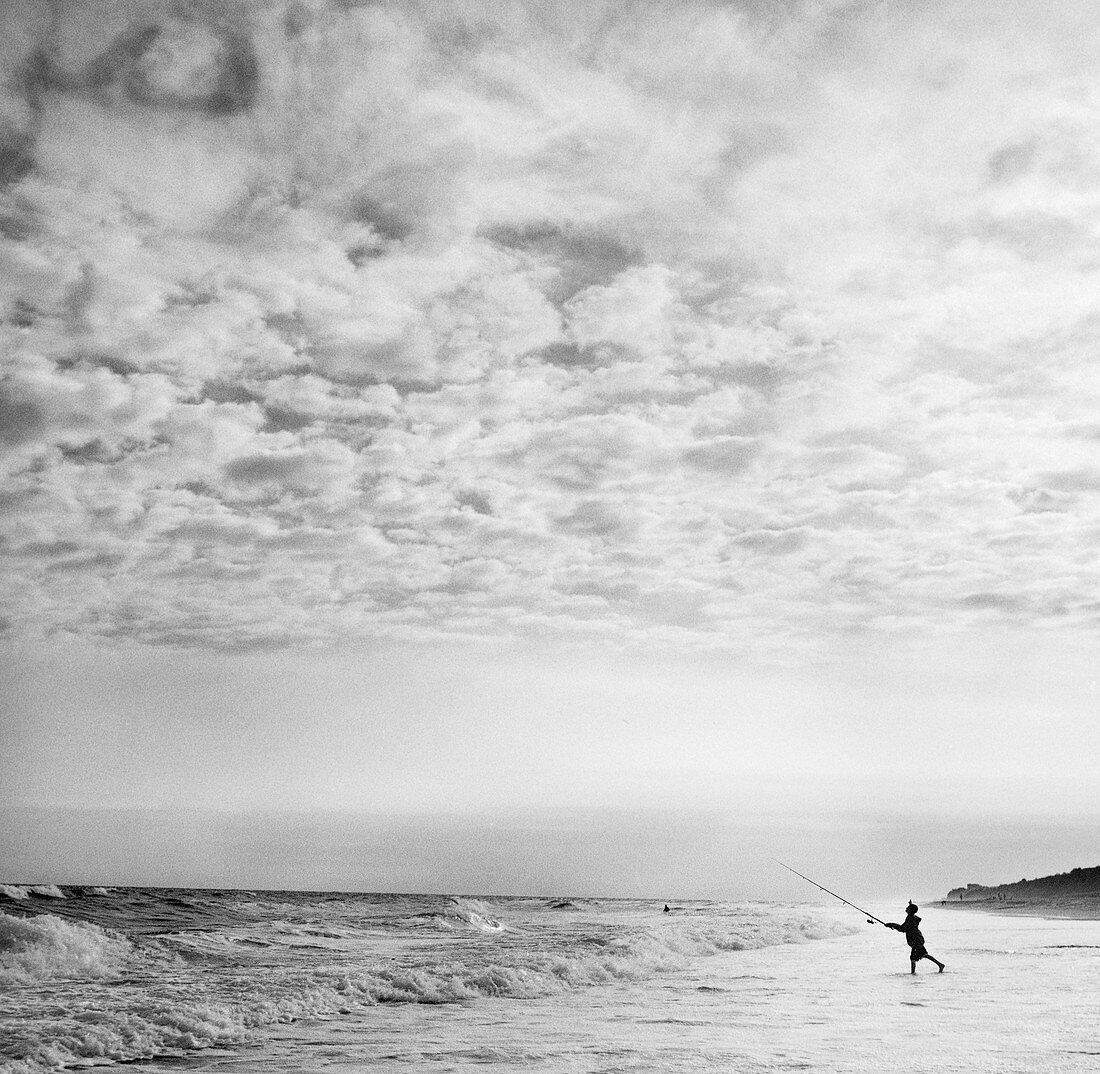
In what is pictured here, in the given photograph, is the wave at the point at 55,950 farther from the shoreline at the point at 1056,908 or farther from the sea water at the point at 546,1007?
the shoreline at the point at 1056,908

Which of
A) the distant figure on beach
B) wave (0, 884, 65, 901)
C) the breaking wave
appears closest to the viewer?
the breaking wave

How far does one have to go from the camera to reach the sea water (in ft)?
34.3

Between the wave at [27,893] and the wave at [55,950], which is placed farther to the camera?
the wave at [27,893]

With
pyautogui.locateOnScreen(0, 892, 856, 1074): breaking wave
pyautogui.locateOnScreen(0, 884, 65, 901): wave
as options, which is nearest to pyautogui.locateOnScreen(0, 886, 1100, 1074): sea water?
pyautogui.locateOnScreen(0, 892, 856, 1074): breaking wave

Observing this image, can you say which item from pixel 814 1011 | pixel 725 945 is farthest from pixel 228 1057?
pixel 725 945

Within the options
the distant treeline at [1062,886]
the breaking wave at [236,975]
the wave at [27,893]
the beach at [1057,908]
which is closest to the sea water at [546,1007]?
the breaking wave at [236,975]

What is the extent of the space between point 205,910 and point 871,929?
28947 millimetres

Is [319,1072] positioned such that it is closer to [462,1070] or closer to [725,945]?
[462,1070]

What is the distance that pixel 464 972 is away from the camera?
711 inches

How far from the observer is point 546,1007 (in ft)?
50.1

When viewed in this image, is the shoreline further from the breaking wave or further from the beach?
the breaking wave

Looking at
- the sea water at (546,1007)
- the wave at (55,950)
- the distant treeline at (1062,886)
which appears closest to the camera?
the sea water at (546,1007)

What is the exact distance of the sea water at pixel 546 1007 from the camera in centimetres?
1045

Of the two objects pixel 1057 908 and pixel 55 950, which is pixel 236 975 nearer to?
pixel 55 950
